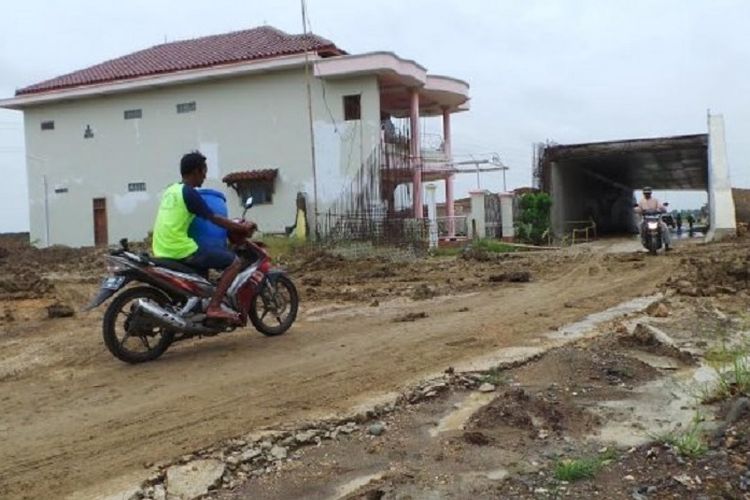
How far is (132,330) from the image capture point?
634 cm

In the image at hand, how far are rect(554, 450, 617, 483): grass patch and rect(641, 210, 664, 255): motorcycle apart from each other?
1402 cm

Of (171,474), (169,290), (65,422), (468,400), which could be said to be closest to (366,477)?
(171,474)

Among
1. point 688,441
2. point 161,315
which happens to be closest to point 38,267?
point 161,315

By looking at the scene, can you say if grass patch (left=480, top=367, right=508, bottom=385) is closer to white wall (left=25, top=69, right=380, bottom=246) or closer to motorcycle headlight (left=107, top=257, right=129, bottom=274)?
motorcycle headlight (left=107, top=257, right=129, bottom=274)

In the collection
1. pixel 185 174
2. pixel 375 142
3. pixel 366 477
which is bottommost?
pixel 366 477

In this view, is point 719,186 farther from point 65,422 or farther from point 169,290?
point 65,422

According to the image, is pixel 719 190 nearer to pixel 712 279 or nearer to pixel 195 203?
pixel 712 279

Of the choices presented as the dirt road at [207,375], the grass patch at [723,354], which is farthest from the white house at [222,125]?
the grass patch at [723,354]

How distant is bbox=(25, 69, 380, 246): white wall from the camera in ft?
88.6

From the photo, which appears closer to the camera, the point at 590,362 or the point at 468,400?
the point at 468,400

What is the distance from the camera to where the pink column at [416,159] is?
28312 millimetres

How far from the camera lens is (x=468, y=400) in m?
4.92

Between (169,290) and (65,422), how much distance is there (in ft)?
6.20

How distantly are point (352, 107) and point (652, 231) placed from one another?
1301 centimetres
